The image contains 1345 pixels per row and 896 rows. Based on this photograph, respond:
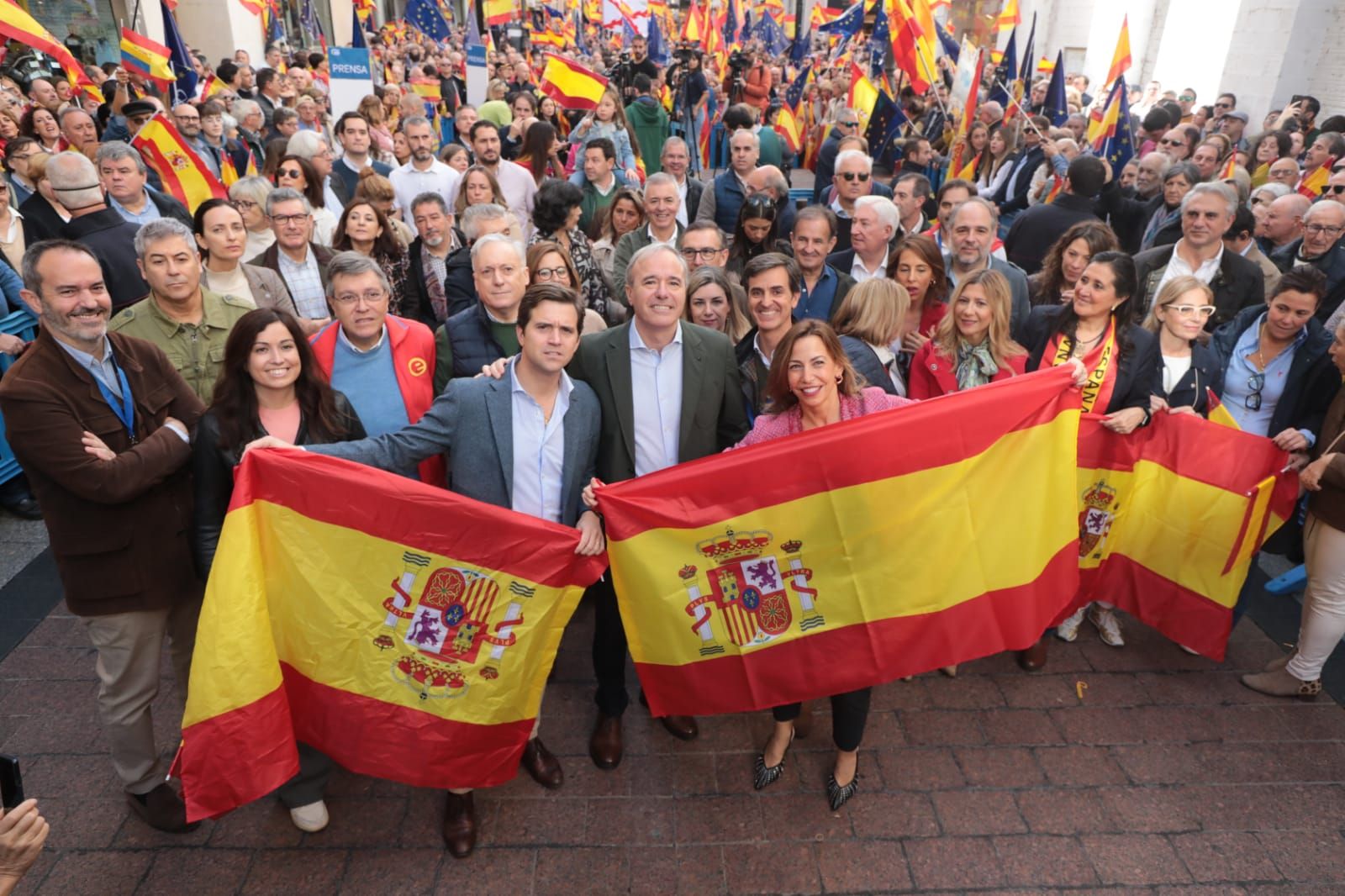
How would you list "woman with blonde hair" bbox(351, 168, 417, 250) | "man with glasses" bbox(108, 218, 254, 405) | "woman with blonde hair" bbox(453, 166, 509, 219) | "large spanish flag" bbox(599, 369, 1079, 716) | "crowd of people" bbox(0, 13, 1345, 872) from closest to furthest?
"crowd of people" bbox(0, 13, 1345, 872) → "large spanish flag" bbox(599, 369, 1079, 716) → "man with glasses" bbox(108, 218, 254, 405) → "woman with blonde hair" bbox(351, 168, 417, 250) → "woman with blonde hair" bbox(453, 166, 509, 219)

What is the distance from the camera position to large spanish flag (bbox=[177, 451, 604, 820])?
3084mm

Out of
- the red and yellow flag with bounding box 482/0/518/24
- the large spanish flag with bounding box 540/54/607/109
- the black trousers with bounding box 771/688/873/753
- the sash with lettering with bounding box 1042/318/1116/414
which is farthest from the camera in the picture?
the red and yellow flag with bounding box 482/0/518/24

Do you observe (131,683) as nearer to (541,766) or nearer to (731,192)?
(541,766)

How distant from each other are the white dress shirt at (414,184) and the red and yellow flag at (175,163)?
148 cm

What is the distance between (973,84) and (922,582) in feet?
29.1

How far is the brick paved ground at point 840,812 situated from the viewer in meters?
3.38

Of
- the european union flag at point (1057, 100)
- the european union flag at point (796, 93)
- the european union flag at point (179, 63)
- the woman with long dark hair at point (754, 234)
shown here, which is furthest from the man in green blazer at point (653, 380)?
the european union flag at point (796, 93)

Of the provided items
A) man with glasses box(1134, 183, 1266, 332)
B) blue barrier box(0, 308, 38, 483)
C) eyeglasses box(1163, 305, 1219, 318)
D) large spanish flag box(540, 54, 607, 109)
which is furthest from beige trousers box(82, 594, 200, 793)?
large spanish flag box(540, 54, 607, 109)

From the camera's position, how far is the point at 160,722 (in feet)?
13.4

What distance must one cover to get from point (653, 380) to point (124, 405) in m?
2.03

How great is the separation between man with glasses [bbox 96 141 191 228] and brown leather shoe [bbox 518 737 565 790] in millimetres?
4442

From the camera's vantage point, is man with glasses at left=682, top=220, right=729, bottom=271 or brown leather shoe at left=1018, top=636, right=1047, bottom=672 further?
man with glasses at left=682, top=220, right=729, bottom=271

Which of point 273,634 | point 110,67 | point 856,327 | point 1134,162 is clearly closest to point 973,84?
point 1134,162

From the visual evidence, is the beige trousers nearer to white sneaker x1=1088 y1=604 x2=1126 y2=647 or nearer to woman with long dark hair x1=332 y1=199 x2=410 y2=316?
woman with long dark hair x1=332 y1=199 x2=410 y2=316
